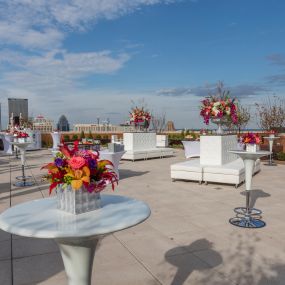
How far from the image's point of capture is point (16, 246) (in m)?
3.96

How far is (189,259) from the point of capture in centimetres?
352

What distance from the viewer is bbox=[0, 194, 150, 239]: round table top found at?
5.40 ft

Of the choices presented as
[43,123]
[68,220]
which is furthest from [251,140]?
[43,123]

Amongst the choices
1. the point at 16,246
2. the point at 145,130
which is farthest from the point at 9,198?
the point at 145,130

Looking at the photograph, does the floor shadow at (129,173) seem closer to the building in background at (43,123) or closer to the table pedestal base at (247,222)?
the table pedestal base at (247,222)

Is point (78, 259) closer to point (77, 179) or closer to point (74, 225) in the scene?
point (74, 225)

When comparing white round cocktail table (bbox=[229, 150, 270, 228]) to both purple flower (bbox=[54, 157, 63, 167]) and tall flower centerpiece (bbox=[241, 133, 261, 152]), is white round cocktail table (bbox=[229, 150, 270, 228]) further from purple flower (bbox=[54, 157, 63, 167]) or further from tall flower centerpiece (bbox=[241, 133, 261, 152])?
purple flower (bbox=[54, 157, 63, 167])

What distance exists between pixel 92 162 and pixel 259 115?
64.6 feet

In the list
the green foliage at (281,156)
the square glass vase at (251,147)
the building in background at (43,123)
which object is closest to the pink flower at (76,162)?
the square glass vase at (251,147)

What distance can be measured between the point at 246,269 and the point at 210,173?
4684 mm

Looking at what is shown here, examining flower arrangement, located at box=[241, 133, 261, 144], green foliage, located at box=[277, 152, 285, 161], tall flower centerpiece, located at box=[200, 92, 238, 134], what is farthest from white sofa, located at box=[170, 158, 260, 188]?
green foliage, located at box=[277, 152, 285, 161]

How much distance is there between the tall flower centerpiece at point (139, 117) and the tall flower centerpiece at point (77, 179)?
44.0 ft

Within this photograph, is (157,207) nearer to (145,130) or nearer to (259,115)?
(145,130)

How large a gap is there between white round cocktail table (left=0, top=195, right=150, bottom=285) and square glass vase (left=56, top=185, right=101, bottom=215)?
0.13 feet
